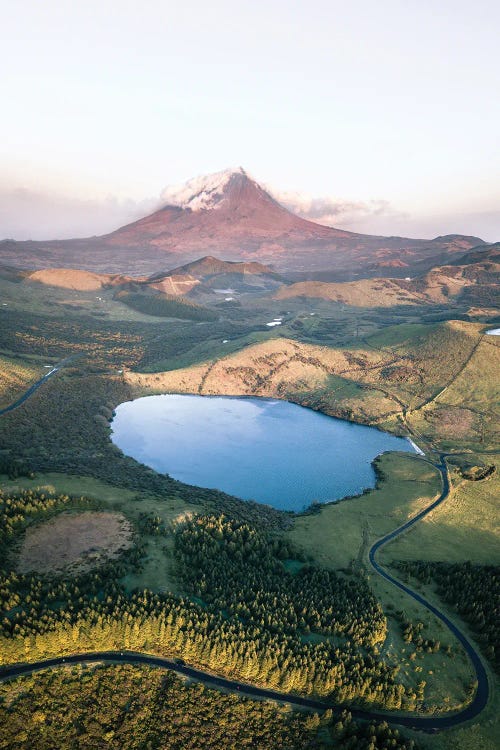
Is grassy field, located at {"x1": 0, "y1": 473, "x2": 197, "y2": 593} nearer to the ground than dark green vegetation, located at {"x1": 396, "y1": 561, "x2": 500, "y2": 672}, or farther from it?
farther from it

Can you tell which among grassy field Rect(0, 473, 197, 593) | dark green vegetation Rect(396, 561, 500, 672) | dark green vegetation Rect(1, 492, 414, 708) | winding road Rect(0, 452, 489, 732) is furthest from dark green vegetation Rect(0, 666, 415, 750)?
dark green vegetation Rect(396, 561, 500, 672)

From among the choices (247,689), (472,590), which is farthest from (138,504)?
(472,590)

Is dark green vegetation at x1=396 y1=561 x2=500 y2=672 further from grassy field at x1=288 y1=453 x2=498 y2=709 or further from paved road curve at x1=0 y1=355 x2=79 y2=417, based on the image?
paved road curve at x1=0 y1=355 x2=79 y2=417

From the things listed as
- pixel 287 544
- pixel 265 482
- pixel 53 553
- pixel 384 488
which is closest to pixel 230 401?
pixel 265 482

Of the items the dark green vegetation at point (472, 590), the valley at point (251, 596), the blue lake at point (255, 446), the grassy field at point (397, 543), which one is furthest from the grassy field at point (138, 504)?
the dark green vegetation at point (472, 590)

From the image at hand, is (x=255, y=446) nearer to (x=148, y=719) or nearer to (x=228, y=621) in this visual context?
(x=228, y=621)

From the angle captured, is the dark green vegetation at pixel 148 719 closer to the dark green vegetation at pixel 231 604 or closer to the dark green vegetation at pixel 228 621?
the dark green vegetation at pixel 231 604
